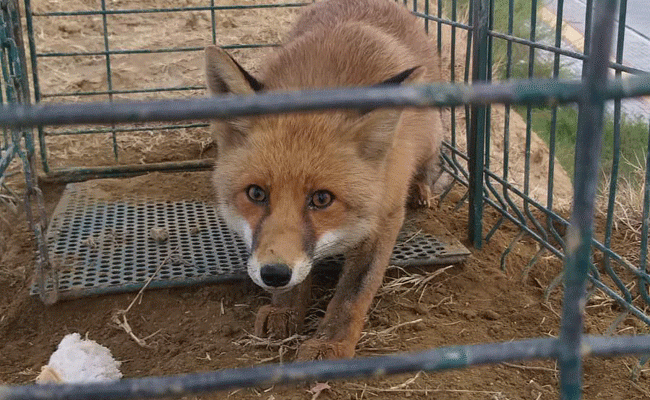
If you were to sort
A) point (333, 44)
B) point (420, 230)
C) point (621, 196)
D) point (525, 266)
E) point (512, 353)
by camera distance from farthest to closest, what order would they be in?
point (621, 196)
point (420, 230)
point (525, 266)
point (333, 44)
point (512, 353)

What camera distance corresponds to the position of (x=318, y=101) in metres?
0.85

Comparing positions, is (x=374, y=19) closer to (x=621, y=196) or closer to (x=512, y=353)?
(x=621, y=196)

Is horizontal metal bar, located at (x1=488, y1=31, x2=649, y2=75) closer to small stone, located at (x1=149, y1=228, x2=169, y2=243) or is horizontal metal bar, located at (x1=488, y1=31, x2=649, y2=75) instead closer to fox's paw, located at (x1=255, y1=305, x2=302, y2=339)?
fox's paw, located at (x1=255, y1=305, x2=302, y2=339)

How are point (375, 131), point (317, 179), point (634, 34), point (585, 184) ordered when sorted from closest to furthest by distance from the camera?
point (585, 184) → point (317, 179) → point (375, 131) → point (634, 34)

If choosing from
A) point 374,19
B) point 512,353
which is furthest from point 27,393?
point 374,19

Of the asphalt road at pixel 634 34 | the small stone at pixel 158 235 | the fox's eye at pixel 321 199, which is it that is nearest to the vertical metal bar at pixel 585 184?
the fox's eye at pixel 321 199

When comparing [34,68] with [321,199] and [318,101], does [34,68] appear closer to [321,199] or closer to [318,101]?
[321,199]

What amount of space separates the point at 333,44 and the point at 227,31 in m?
4.13

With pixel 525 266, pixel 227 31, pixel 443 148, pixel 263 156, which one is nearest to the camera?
pixel 263 156

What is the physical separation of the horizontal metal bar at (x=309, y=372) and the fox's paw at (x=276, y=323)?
6.39 feet

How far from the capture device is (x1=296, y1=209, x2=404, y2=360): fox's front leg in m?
2.65

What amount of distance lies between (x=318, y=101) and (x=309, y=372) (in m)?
0.37

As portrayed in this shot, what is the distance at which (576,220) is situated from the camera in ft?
2.89

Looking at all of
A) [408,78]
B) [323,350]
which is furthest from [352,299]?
[408,78]
